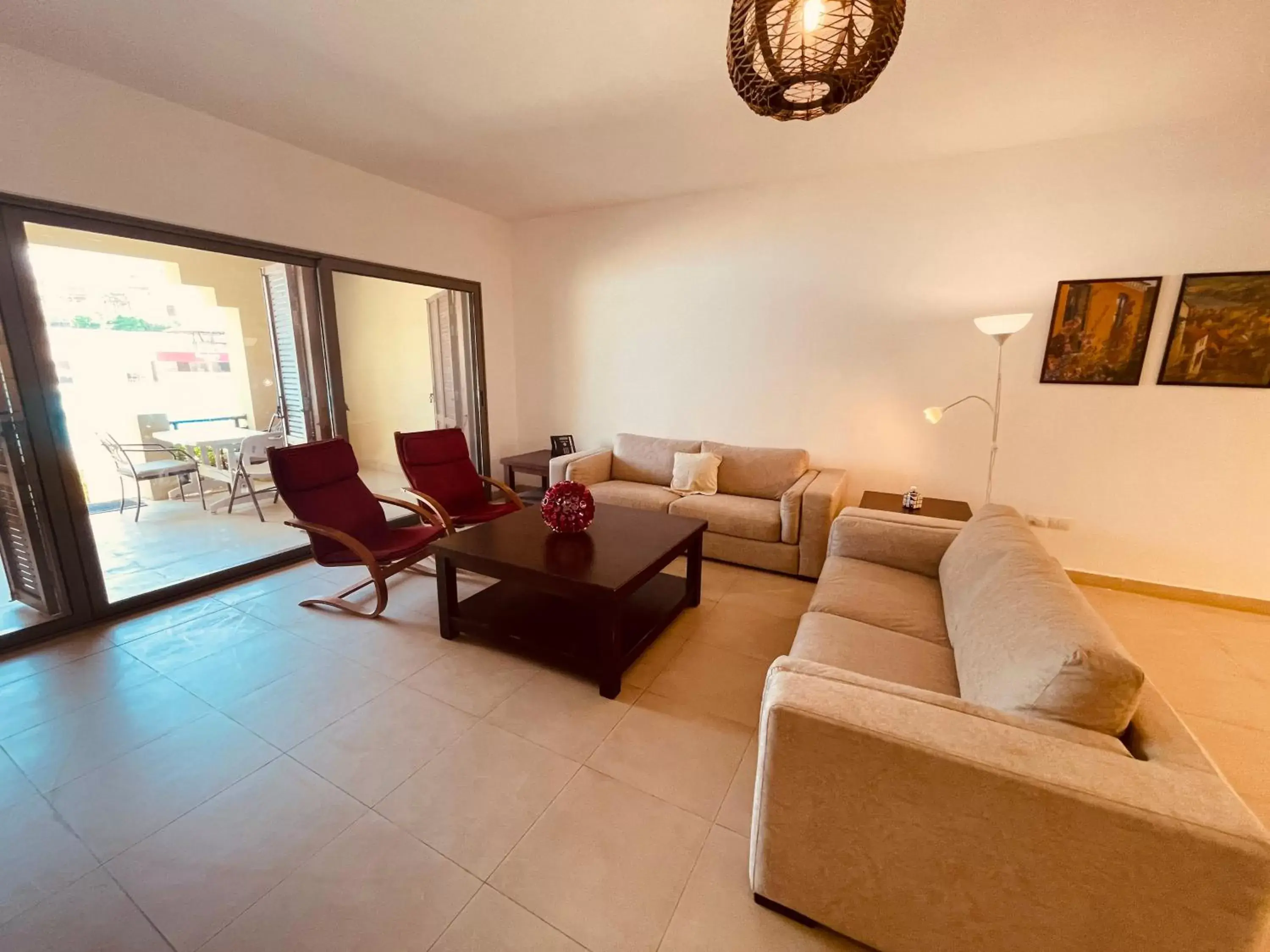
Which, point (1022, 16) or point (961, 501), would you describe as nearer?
point (1022, 16)

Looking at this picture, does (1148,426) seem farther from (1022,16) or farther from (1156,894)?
(1156,894)

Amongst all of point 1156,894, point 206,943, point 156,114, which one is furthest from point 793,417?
point 156,114

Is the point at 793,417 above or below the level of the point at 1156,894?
above

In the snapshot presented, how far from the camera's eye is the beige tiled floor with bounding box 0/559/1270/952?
4.15ft

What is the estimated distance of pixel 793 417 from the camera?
3873 mm

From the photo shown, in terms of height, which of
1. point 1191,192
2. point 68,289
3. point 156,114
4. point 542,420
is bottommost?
point 542,420

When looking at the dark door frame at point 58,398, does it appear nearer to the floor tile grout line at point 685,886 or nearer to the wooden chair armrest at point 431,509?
the wooden chair armrest at point 431,509

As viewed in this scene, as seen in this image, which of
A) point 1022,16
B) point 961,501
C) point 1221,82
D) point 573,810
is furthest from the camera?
point 961,501

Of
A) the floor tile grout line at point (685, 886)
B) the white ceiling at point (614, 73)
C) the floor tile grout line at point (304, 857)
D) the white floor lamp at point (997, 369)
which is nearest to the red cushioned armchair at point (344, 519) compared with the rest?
the floor tile grout line at point (304, 857)

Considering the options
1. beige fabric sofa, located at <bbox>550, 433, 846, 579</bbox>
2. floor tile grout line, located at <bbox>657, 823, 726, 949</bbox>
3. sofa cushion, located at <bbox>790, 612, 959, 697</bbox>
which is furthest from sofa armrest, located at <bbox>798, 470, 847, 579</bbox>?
floor tile grout line, located at <bbox>657, 823, 726, 949</bbox>

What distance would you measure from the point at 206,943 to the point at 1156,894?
2033mm

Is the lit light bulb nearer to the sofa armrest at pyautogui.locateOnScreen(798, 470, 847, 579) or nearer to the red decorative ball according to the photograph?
the red decorative ball

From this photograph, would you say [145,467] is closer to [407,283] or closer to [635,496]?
[407,283]

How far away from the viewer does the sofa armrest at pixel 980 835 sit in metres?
0.86
